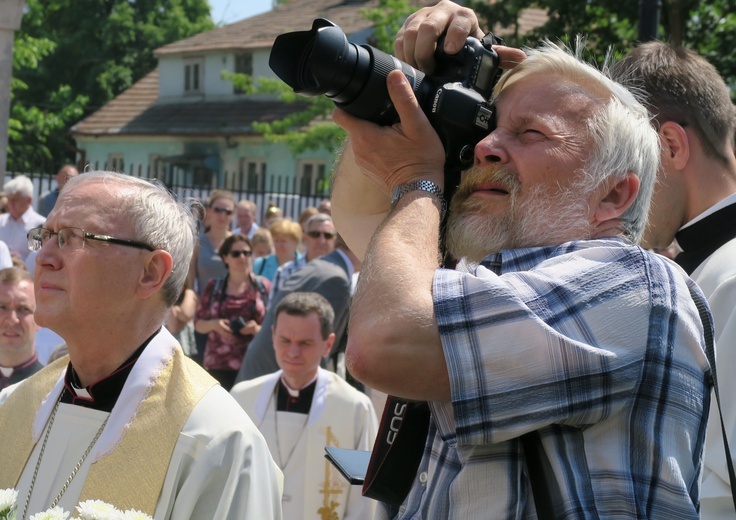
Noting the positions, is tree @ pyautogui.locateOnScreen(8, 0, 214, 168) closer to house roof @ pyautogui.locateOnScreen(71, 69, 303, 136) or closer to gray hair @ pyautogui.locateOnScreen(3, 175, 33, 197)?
house roof @ pyautogui.locateOnScreen(71, 69, 303, 136)

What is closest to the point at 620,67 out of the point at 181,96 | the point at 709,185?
the point at 709,185

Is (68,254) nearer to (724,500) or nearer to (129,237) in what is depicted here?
(129,237)

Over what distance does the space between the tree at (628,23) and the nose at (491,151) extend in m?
14.7

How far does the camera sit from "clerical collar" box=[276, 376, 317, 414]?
220 inches

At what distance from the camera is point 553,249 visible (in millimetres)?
2031

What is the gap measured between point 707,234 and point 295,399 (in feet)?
9.78

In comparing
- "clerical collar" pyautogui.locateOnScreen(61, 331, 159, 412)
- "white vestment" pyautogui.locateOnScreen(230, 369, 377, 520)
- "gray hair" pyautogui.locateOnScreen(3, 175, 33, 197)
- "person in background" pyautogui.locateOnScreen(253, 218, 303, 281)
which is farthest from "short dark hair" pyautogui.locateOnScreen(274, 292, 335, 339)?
"gray hair" pyautogui.locateOnScreen(3, 175, 33, 197)

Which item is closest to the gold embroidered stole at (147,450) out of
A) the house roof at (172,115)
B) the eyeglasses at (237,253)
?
the eyeglasses at (237,253)

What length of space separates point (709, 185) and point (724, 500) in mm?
968

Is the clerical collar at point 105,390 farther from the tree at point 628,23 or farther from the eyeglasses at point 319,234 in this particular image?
the tree at point 628,23

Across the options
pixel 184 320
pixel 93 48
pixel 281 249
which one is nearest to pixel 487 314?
pixel 184 320

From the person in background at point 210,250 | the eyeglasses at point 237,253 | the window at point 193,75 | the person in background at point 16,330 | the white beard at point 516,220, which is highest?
the white beard at point 516,220

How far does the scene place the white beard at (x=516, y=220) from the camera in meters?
2.09

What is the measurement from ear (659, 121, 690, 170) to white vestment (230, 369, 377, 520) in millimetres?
2704
